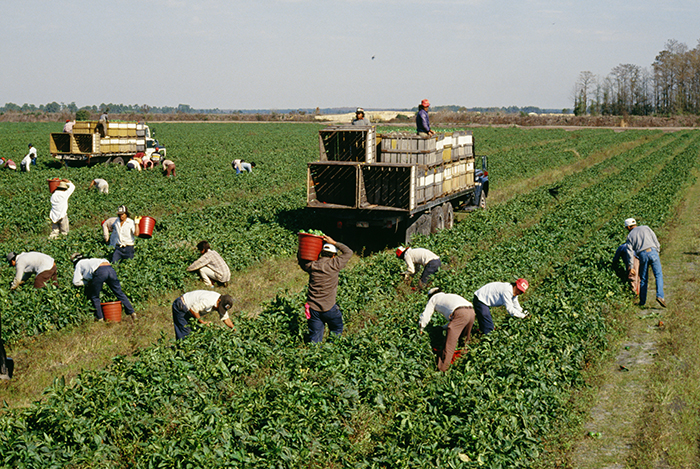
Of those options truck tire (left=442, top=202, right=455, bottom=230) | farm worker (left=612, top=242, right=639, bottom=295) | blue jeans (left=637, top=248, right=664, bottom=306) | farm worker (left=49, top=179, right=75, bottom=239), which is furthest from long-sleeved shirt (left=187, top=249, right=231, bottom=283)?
blue jeans (left=637, top=248, right=664, bottom=306)

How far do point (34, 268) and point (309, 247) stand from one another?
549 centimetres

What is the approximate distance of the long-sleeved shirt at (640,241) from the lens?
12008 millimetres

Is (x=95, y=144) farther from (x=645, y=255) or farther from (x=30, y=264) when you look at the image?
(x=645, y=255)

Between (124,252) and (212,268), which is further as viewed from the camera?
(124,252)

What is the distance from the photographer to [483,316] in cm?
946

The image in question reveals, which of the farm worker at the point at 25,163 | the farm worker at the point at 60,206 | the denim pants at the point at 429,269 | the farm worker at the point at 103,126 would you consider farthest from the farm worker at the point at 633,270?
the farm worker at the point at 25,163

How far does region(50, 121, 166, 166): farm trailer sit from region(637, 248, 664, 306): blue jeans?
2604 cm

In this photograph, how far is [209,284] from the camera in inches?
487

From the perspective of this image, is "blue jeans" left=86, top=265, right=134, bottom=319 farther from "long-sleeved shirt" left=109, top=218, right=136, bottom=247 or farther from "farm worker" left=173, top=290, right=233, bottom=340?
"farm worker" left=173, top=290, right=233, bottom=340

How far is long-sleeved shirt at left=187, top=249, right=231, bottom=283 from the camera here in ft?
38.8

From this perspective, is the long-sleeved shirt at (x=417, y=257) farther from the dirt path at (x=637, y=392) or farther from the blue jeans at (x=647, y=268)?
the blue jeans at (x=647, y=268)

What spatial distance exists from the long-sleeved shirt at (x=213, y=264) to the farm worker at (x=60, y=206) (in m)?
5.78

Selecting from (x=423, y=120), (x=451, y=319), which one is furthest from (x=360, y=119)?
(x=451, y=319)

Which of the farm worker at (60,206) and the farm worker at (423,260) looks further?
the farm worker at (60,206)
